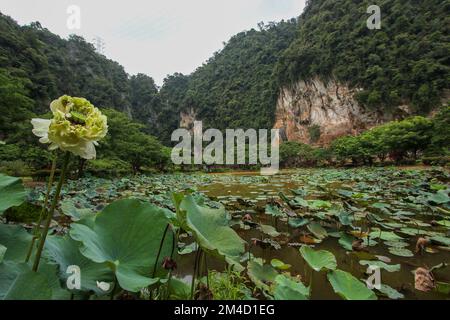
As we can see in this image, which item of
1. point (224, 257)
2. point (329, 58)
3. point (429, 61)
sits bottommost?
point (224, 257)

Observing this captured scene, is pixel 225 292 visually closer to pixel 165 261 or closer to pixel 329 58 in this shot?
pixel 165 261

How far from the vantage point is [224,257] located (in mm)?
873

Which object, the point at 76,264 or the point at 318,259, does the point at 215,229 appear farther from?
the point at 318,259

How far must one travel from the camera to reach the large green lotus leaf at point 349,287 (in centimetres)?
107

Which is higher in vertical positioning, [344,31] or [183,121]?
[344,31]

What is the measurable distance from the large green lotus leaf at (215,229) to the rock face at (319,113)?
3271 centimetres

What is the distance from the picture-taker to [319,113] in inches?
1403

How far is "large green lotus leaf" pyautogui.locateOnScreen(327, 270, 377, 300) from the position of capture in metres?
1.07

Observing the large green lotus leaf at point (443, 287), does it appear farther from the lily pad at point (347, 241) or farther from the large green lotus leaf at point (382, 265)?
the lily pad at point (347, 241)

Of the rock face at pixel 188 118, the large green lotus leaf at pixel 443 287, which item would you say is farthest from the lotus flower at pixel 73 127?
the rock face at pixel 188 118

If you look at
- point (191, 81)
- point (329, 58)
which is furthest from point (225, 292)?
point (191, 81)

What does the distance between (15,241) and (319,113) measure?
37.2 m
